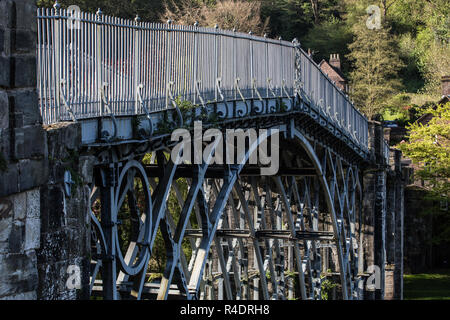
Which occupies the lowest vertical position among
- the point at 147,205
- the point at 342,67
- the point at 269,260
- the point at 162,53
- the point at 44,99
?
the point at 269,260

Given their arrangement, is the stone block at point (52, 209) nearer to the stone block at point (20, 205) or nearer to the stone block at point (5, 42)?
the stone block at point (20, 205)

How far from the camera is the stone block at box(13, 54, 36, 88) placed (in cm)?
655

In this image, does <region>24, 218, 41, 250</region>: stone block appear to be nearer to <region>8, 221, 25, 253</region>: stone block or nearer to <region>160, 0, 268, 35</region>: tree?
<region>8, 221, 25, 253</region>: stone block

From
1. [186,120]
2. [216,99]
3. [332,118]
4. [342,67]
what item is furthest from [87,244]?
[342,67]

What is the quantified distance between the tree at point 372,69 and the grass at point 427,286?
55.7ft

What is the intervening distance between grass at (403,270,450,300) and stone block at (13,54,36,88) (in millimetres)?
32770

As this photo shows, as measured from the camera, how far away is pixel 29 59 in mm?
6695

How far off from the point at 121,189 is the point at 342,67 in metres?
58.0

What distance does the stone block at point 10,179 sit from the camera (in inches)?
252

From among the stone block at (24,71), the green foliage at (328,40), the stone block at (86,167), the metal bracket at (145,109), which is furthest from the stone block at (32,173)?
the green foliage at (328,40)

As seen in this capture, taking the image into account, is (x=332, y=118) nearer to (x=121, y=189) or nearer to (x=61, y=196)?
(x=121, y=189)
